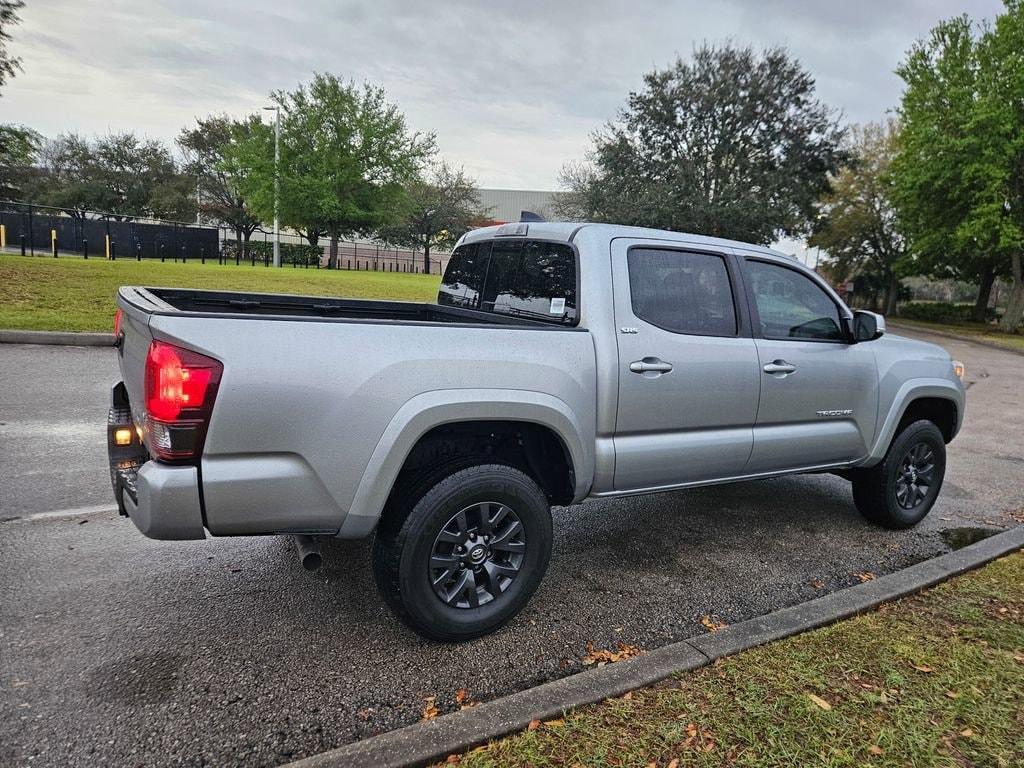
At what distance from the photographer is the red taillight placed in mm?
2264

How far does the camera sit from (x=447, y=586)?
288 cm

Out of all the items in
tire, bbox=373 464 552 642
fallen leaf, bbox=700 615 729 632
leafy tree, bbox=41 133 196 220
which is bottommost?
fallen leaf, bbox=700 615 729 632

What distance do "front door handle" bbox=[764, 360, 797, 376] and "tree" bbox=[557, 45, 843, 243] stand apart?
26741 mm

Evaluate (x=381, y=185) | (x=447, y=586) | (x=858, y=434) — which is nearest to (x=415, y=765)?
(x=447, y=586)

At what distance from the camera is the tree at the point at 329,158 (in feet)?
128

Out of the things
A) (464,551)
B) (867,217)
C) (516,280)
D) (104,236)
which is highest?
(867,217)

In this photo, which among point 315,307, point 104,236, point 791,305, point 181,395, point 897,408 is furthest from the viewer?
point 104,236

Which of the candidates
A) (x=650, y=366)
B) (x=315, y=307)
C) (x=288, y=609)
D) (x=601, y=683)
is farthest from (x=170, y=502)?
(x=650, y=366)

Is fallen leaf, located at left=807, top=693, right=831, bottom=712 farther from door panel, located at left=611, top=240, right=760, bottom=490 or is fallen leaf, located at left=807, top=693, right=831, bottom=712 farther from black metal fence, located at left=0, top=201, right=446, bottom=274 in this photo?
black metal fence, located at left=0, top=201, right=446, bottom=274

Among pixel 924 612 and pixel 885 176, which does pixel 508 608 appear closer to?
pixel 924 612

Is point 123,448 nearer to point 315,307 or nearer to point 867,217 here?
point 315,307

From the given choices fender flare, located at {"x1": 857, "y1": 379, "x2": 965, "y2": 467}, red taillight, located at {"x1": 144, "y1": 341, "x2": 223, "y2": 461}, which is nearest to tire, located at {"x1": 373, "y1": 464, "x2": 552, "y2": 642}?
red taillight, located at {"x1": 144, "y1": 341, "x2": 223, "y2": 461}

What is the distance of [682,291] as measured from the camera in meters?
3.58

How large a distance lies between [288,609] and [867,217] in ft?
147
